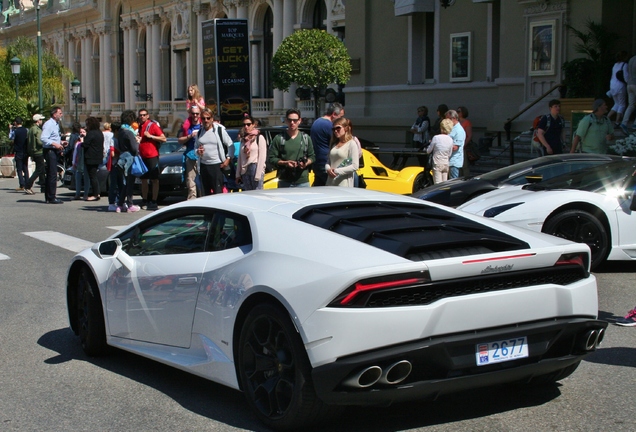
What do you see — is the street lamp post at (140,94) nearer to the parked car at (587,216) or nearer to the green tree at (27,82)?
the green tree at (27,82)

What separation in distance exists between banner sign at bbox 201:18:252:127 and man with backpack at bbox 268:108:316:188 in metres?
11.1

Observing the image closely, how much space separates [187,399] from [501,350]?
201cm

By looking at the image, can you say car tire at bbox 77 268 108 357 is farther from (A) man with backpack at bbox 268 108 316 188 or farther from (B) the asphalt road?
(A) man with backpack at bbox 268 108 316 188

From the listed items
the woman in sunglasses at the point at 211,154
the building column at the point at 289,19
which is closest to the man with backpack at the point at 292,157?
the woman in sunglasses at the point at 211,154

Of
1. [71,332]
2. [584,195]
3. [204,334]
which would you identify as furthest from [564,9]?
[204,334]

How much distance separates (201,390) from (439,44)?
23.2 m

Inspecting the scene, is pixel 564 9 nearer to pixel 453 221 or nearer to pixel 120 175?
pixel 120 175

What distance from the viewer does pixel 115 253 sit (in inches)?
245

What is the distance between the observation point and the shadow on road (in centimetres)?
497

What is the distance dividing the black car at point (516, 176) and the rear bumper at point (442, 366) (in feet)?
21.1

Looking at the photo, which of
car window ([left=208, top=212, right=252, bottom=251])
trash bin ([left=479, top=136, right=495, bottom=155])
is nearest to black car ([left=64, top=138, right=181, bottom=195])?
trash bin ([left=479, top=136, right=495, bottom=155])

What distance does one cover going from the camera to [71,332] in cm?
767

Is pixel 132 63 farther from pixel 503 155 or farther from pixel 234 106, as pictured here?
pixel 503 155

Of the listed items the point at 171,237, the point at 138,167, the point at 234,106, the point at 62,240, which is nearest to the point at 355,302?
the point at 171,237
